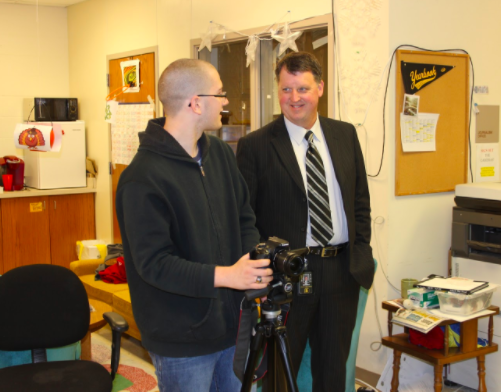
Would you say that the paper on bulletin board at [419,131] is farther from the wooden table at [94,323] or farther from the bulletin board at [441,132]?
the wooden table at [94,323]

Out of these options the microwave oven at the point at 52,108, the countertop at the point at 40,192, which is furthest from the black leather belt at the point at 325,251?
the microwave oven at the point at 52,108

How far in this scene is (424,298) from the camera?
2.86m

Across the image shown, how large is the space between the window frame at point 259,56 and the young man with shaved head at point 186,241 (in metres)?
1.73

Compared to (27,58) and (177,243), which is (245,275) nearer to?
(177,243)

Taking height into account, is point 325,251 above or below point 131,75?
below

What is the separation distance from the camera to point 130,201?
149 cm

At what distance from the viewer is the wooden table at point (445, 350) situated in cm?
275

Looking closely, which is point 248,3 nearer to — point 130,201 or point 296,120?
point 296,120

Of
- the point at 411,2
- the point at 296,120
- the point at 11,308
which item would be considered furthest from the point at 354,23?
→ the point at 11,308

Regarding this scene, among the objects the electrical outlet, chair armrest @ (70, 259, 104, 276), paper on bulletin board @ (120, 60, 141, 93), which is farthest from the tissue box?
paper on bulletin board @ (120, 60, 141, 93)

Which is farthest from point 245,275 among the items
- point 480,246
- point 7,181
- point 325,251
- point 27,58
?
point 27,58

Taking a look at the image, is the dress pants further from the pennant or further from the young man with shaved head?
the pennant

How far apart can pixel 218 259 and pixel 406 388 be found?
1.90 m

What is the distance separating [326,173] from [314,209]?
0.52 ft
